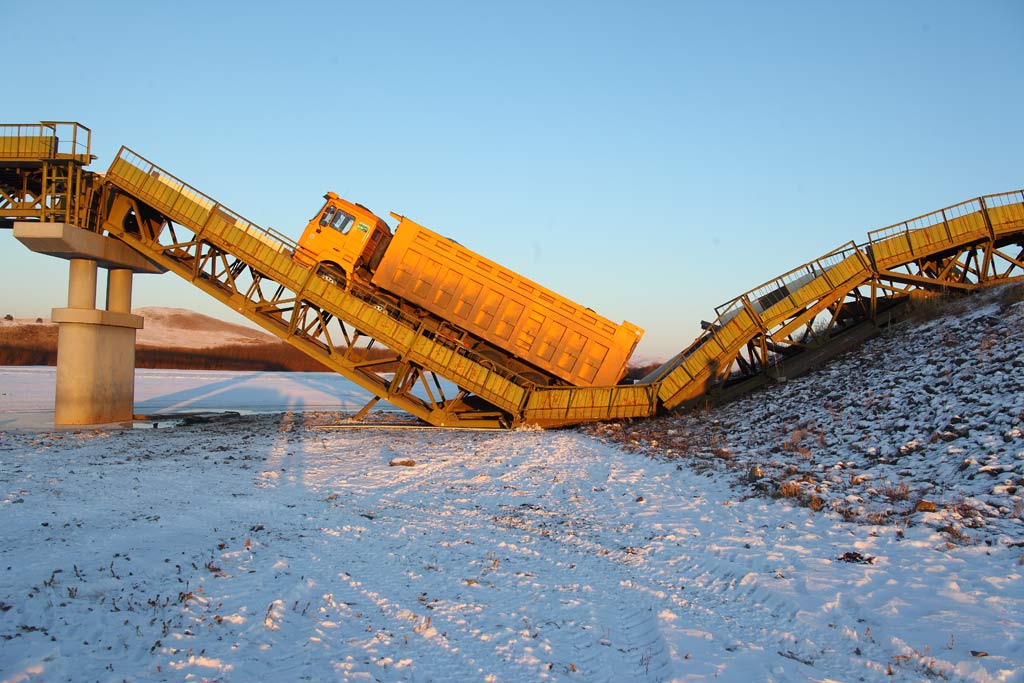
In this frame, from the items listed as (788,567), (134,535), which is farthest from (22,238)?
(788,567)

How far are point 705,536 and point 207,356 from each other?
71.4 m

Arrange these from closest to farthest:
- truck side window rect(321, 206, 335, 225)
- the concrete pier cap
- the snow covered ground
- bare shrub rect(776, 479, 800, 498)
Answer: the snow covered ground → bare shrub rect(776, 479, 800, 498) → the concrete pier cap → truck side window rect(321, 206, 335, 225)

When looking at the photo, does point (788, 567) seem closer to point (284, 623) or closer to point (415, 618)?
point (415, 618)

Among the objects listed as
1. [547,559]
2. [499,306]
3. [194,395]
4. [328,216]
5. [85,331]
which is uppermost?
[328,216]

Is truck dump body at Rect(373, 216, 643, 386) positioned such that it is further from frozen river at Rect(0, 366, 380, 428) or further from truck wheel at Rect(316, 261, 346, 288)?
frozen river at Rect(0, 366, 380, 428)

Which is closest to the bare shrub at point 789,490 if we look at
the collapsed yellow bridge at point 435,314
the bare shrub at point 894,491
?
the bare shrub at point 894,491

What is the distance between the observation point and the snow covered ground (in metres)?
5.91

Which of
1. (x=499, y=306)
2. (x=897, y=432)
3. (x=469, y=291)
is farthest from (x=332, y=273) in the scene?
(x=897, y=432)

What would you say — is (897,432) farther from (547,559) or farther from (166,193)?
(166,193)

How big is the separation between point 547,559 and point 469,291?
1485 cm

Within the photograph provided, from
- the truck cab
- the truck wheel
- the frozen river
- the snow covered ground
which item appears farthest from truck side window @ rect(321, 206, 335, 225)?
the frozen river

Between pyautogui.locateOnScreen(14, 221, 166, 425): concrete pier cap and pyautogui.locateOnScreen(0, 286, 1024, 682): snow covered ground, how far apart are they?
18.8ft

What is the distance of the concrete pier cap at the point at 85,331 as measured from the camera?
2112cm

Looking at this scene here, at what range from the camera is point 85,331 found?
22.0 m
